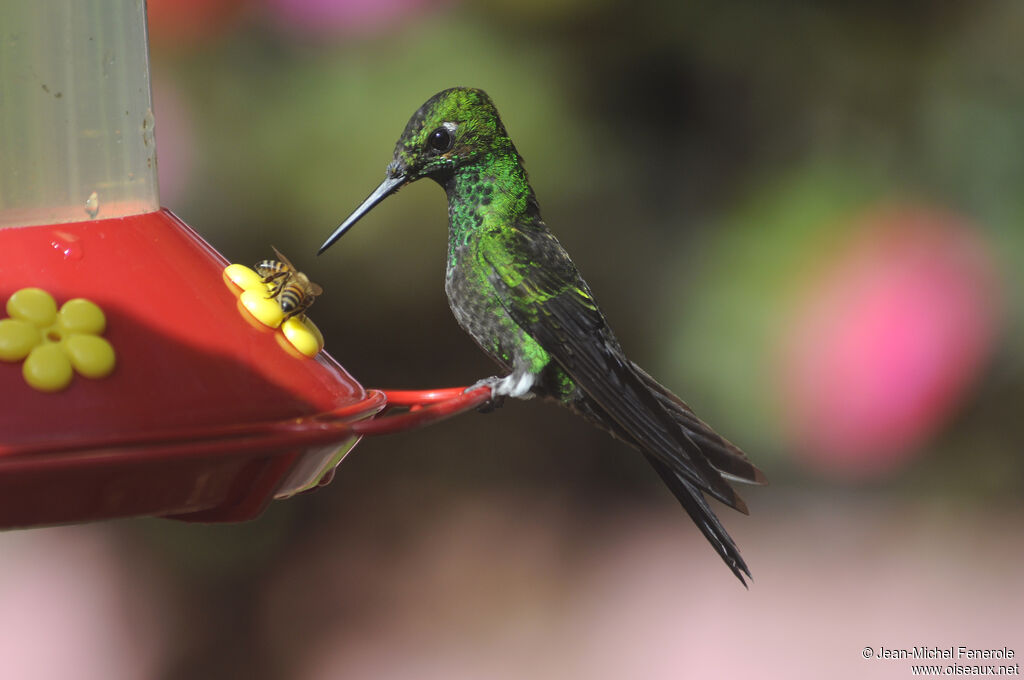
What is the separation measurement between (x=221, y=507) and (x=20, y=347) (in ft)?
1.37

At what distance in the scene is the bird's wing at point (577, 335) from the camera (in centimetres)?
221

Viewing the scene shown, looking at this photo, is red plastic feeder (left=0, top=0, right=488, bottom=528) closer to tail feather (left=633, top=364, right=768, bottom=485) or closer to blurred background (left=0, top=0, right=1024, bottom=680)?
tail feather (left=633, top=364, right=768, bottom=485)

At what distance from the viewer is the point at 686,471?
7.06 feet

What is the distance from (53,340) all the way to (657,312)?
11.2 feet

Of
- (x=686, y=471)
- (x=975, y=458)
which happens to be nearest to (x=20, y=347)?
(x=686, y=471)

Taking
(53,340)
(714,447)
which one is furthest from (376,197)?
(53,340)

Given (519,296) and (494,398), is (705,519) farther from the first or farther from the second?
(519,296)

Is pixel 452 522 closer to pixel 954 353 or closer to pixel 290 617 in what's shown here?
pixel 290 617

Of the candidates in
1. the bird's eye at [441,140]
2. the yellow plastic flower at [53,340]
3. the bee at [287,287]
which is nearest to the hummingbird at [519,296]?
the bird's eye at [441,140]

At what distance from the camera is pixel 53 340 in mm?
1463

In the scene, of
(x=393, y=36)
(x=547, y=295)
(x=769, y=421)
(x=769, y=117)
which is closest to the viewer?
(x=547, y=295)

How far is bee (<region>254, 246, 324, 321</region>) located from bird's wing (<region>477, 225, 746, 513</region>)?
2.27 ft

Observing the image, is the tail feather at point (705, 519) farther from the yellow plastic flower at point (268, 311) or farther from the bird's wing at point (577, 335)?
the yellow plastic flower at point (268, 311)

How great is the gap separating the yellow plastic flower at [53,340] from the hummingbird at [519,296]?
2.77 ft
